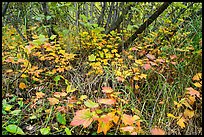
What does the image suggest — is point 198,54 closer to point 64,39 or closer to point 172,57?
point 172,57

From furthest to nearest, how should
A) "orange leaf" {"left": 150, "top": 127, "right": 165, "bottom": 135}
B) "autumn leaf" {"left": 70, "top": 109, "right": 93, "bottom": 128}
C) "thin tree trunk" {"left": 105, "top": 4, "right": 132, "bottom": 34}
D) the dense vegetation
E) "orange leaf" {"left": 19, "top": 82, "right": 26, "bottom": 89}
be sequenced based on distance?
"thin tree trunk" {"left": 105, "top": 4, "right": 132, "bottom": 34} < "orange leaf" {"left": 19, "top": 82, "right": 26, "bottom": 89} < the dense vegetation < "orange leaf" {"left": 150, "top": 127, "right": 165, "bottom": 135} < "autumn leaf" {"left": 70, "top": 109, "right": 93, "bottom": 128}

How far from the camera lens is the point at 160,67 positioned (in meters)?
1.76

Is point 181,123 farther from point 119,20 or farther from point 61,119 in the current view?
point 119,20

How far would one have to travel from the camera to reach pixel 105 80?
5.63ft

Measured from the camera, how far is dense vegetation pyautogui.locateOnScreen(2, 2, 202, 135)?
1.38 m

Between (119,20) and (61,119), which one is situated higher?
(119,20)

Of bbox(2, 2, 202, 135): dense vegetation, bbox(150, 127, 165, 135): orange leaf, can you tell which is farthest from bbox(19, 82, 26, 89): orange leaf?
bbox(150, 127, 165, 135): orange leaf

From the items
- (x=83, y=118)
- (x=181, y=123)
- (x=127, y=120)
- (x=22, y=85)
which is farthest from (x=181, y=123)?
(x=22, y=85)

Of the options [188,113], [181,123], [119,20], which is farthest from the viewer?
[119,20]

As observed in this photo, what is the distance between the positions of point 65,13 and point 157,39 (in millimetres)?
924

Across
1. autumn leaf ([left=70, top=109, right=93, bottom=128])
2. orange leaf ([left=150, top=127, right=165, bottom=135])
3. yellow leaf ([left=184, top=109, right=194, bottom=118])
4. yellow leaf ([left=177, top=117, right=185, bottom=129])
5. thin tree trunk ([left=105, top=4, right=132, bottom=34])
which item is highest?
thin tree trunk ([left=105, top=4, right=132, bottom=34])

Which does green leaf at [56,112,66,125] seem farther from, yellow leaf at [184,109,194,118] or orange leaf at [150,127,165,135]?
yellow leaf at [184,109,194,118]

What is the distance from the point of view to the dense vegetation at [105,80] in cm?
138

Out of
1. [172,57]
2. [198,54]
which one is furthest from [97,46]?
[198,54]
